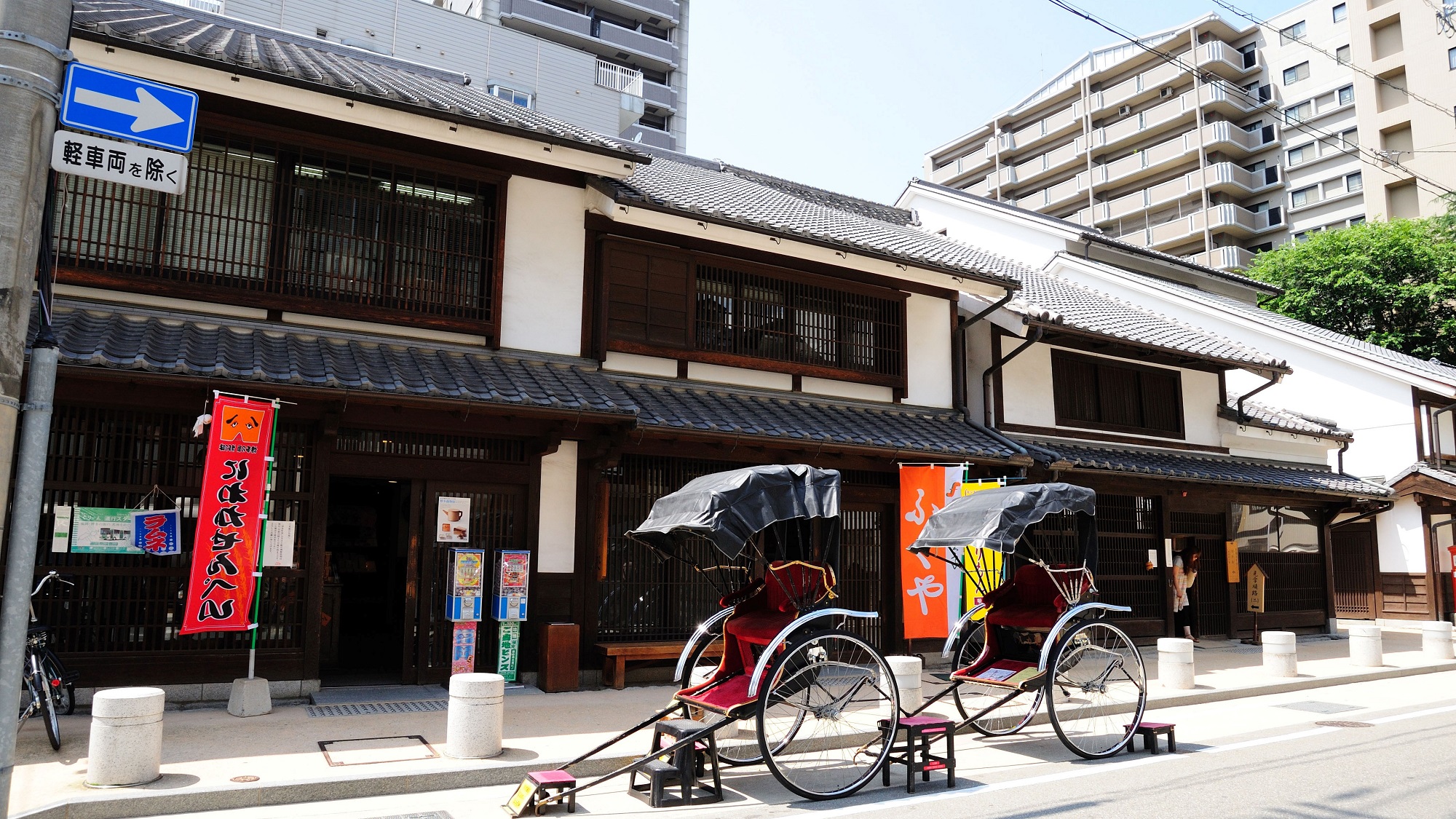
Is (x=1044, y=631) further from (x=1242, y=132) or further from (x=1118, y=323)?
(x=1242, y=132)

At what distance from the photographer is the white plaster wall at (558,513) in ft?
37.4

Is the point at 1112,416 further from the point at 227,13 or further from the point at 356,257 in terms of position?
the point at 227,13

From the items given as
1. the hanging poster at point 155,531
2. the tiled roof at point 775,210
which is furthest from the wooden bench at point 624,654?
the tiled roof at point 775,210

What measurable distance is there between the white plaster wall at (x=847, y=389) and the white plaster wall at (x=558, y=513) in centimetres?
423

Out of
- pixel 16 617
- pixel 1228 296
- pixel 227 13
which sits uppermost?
pixel 227 13

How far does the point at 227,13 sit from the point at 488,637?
28.4m

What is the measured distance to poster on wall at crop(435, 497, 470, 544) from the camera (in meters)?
10.8

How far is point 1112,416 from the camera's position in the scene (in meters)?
18.0

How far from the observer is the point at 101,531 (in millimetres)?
9000

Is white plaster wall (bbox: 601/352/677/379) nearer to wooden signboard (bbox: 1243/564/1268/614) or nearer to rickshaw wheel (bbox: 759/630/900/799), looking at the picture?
rickshaw wheel (bbox: 759/630/900/799)

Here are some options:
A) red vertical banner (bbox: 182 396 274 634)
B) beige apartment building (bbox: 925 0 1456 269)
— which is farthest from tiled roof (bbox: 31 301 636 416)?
beige apartment building (bbox: 925 0 1456 269)

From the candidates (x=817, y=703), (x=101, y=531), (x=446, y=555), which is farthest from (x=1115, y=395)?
(x=101, y=531)

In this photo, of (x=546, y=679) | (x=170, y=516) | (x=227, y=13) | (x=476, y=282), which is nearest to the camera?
(x=170, y=516)

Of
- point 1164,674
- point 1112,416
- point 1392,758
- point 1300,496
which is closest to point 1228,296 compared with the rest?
point 1300,496
